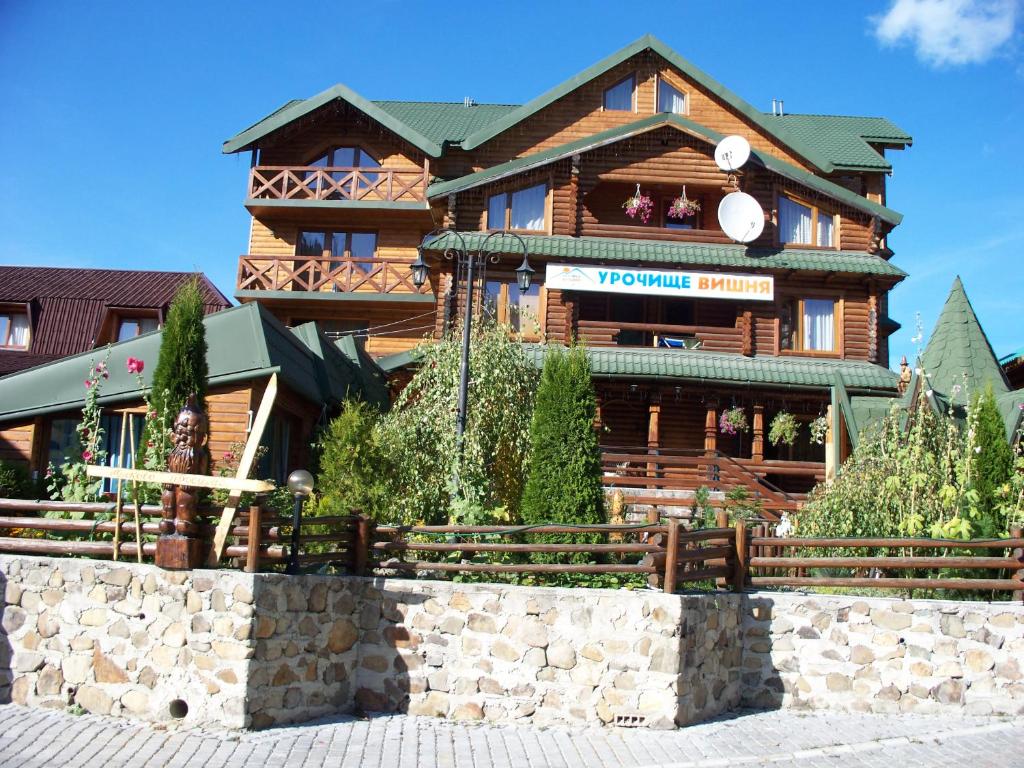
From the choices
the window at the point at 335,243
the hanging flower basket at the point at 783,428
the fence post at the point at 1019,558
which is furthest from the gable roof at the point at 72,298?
the fence post at the point at 1019,558

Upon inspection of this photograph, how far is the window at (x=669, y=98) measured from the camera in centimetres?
2645

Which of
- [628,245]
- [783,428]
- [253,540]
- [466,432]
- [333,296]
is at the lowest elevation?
[253,540]

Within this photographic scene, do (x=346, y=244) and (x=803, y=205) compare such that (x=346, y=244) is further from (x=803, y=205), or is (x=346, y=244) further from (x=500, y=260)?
(x=803, y=205)

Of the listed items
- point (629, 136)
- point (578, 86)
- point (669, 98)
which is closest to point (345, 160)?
point (578, 86)

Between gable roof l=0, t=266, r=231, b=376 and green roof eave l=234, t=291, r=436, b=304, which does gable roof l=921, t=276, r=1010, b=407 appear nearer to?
green roof eave l=234, t=291, r=436, b=304

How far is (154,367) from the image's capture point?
16.0 metres

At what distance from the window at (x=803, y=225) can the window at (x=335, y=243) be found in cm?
1136

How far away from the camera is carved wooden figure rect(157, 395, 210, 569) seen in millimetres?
9203

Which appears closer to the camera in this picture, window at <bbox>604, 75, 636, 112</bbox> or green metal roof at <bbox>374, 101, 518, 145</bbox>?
window at <bbox>604, 75, 636, 112</bbox>

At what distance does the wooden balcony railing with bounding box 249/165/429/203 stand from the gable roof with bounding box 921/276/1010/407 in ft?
44.3

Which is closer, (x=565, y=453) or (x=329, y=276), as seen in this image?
(x=565, y=453)

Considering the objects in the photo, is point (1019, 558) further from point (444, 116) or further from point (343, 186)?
point (444, 116)

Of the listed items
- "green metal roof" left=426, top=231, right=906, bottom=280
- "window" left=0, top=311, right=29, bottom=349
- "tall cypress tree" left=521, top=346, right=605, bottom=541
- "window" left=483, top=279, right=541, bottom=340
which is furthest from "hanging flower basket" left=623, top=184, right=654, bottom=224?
"window" left=0, top=311, right=29, bottom=349

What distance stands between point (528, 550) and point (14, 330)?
26.6 metres
